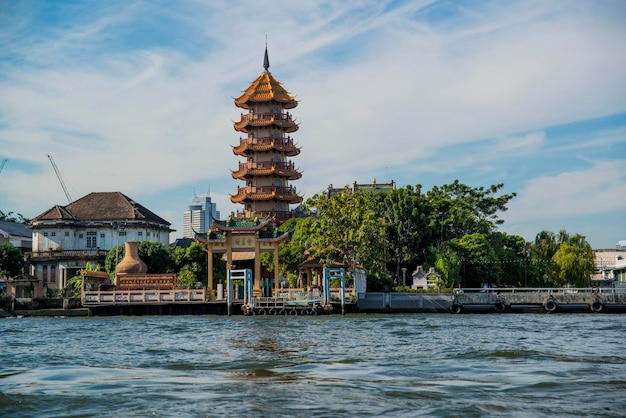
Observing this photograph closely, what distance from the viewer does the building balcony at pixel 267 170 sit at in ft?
262

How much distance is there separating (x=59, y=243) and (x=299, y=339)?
57.1 meters

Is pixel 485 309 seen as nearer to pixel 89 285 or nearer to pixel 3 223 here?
pixel 89 285

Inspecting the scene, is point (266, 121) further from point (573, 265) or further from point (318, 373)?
point (318, 373)

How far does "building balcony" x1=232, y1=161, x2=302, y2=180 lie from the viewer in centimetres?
7975

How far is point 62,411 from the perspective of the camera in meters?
14.7

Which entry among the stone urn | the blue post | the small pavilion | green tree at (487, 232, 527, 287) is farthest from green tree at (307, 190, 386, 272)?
green tree at (487, 232, 527, 287)

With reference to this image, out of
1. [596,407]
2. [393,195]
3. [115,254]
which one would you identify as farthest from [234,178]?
[596,407]

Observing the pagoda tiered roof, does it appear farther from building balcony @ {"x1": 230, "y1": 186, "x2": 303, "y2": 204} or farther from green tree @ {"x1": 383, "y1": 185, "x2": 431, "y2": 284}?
green tree @ {"x1": 383, "y1": 185, "x2": 431, "y2": 284}

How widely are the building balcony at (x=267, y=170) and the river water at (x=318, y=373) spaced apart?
45.3 m

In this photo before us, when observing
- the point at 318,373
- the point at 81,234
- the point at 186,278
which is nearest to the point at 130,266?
the point at 186,278

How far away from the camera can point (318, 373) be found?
64.0 ft

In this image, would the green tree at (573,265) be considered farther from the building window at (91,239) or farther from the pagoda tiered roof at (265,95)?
the building window at (91,239)

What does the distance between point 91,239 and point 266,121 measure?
21.2m

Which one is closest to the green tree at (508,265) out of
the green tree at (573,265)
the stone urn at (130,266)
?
the green tree at (573,265)
